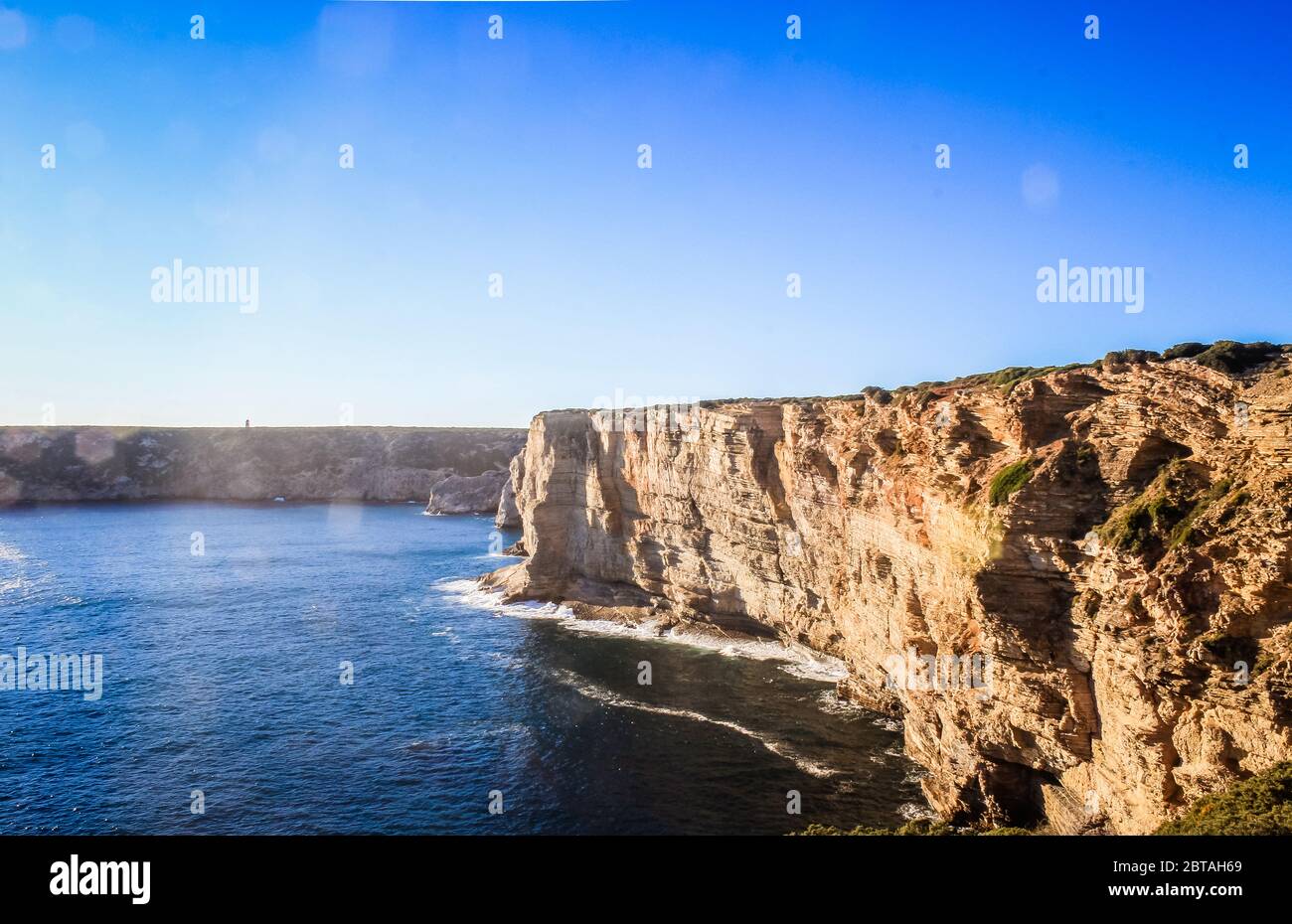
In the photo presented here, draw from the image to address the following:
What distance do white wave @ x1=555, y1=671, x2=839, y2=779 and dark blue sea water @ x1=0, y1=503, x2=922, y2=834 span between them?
17cm

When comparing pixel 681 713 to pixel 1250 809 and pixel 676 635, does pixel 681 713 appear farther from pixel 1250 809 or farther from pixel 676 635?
pixel 1250 809

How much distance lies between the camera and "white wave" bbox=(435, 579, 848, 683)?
53938 millimetres

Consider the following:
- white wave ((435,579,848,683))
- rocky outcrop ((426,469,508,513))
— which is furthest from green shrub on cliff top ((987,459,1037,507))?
rocky outcrop ((426,469,508,513))

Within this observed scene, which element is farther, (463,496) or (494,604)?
(463,496)

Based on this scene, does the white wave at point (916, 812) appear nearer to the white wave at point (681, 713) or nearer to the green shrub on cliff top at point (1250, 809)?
the white wave at point (681, 713)

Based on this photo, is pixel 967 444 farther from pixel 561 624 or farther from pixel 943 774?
A: pixel 561 624

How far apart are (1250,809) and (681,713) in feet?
104

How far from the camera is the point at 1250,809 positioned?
17766 mm

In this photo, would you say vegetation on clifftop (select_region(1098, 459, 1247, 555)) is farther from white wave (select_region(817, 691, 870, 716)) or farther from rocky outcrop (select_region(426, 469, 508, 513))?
rocky outcrop (select_region(426, 469, 508, 513))

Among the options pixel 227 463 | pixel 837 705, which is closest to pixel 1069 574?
pixel 837 705
